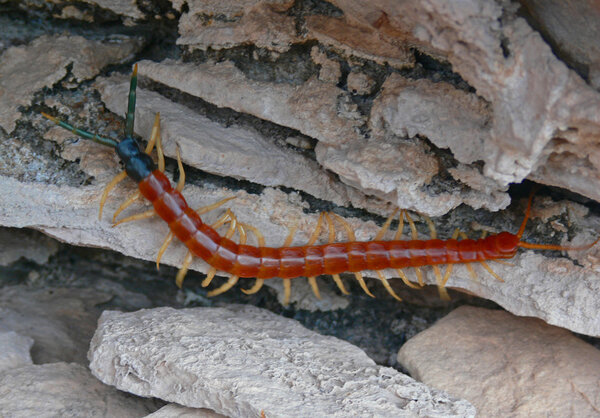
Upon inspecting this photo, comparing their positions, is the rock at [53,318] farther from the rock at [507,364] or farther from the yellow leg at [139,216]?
the rock at [507,364]

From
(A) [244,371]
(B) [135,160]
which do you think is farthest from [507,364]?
(B) [135,160]

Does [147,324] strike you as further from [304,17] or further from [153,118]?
[304,17]

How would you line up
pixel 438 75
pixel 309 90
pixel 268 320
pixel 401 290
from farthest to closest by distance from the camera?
pixel 401 290
pixel 268 320
pixel 309 90
pixel 438 75

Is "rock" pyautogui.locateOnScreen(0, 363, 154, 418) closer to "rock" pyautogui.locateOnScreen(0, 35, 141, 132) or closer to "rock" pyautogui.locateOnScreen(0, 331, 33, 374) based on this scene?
"rock" pyautogui.locateOnScreen(0, 331, 33, 374)

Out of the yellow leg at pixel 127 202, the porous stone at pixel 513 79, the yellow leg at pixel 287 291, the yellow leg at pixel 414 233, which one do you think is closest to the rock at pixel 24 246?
the yellow leg at pixel 127 202

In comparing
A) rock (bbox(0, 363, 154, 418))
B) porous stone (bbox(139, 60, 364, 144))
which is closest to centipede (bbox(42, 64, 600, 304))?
porous stone (bbox(139, 60, 364, 144))

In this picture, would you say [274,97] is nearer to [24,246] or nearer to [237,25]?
[237,25]

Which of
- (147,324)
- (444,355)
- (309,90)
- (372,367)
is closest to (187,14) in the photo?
(309,90)
